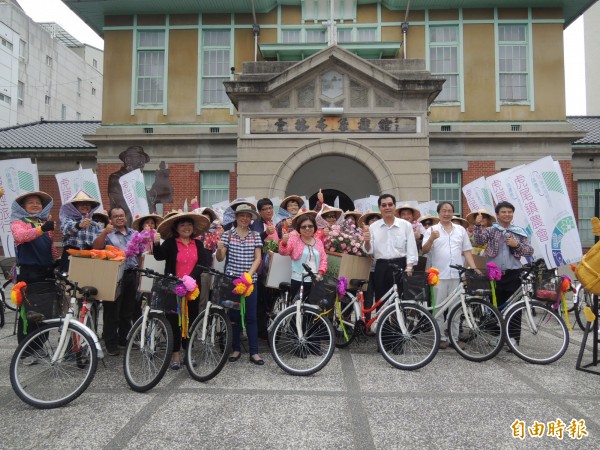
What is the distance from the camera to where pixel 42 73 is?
141ft

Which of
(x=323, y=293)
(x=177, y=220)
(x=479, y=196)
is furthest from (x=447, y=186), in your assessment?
(x=177, y=220)

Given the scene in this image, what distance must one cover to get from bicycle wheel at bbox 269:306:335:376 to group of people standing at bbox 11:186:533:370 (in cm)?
45

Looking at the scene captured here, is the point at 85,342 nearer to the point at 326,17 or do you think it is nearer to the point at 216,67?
the point at 216,67

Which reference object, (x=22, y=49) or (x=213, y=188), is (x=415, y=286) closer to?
(x=213, y=188)

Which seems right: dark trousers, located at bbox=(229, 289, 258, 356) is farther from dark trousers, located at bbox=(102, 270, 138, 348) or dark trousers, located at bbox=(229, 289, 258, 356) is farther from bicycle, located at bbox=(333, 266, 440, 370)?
dark trousers, located at bbox=(102, 270, 138, 348)

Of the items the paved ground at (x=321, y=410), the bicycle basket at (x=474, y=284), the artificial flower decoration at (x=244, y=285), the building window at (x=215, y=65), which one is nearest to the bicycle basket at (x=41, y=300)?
the paved ground at (x=321, y=410)

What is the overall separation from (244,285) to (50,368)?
2.06m

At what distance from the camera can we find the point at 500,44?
18.2 meters

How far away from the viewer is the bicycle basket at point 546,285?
632cm

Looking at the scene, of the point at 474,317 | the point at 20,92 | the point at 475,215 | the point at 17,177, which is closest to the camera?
the point at 474,317

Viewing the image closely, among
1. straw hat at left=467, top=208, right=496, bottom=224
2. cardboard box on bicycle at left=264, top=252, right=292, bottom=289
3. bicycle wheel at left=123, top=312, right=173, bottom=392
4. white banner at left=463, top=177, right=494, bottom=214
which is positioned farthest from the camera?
white banner at left=463, top=177, right=494, bottom=214

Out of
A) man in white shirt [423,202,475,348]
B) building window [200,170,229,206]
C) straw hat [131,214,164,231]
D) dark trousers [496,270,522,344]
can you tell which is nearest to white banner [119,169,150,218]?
straw hat [131,214,164,231]

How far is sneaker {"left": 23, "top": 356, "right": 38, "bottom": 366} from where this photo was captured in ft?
14.0

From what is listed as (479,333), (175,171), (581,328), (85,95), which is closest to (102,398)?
(479,333)
